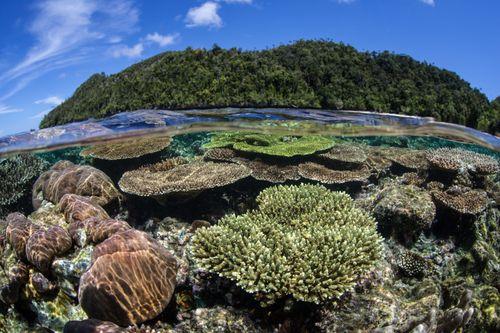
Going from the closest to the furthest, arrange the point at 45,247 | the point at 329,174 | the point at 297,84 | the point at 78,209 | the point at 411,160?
the point at 45,247 < the point at 78,209 < the point at 329,174 < the point at 411,160 < the point at 297,84

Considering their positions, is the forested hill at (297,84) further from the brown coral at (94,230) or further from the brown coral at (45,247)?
the brown coral at (45,247)

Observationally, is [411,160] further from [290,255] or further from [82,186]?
[82,186]

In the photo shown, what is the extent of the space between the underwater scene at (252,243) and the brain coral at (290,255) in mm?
27

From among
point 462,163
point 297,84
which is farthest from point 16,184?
point 462,163

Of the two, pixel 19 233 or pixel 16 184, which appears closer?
pixel 19 233

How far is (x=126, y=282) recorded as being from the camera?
215 inches

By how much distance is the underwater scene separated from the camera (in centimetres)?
550

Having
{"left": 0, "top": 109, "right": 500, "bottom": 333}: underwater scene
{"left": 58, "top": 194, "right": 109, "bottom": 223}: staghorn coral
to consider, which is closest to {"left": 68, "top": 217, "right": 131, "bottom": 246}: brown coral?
{"left": 0, "top": 109, "right": 500, "bottom": 333}: underwater scene

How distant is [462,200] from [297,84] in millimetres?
11031

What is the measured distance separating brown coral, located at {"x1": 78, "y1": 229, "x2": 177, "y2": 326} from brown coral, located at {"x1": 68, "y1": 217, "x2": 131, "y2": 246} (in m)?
0.50

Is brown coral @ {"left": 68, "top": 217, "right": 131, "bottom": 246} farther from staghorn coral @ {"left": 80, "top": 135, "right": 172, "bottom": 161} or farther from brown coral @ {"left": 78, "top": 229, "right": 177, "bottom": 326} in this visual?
staghorn coral @ {"left": 80, "top": 135, "right": 172, "bottom": 161}

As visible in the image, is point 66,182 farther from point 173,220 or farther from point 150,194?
point 173,220

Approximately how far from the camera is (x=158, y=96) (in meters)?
18.2

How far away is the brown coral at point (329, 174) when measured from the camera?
10672 mm
